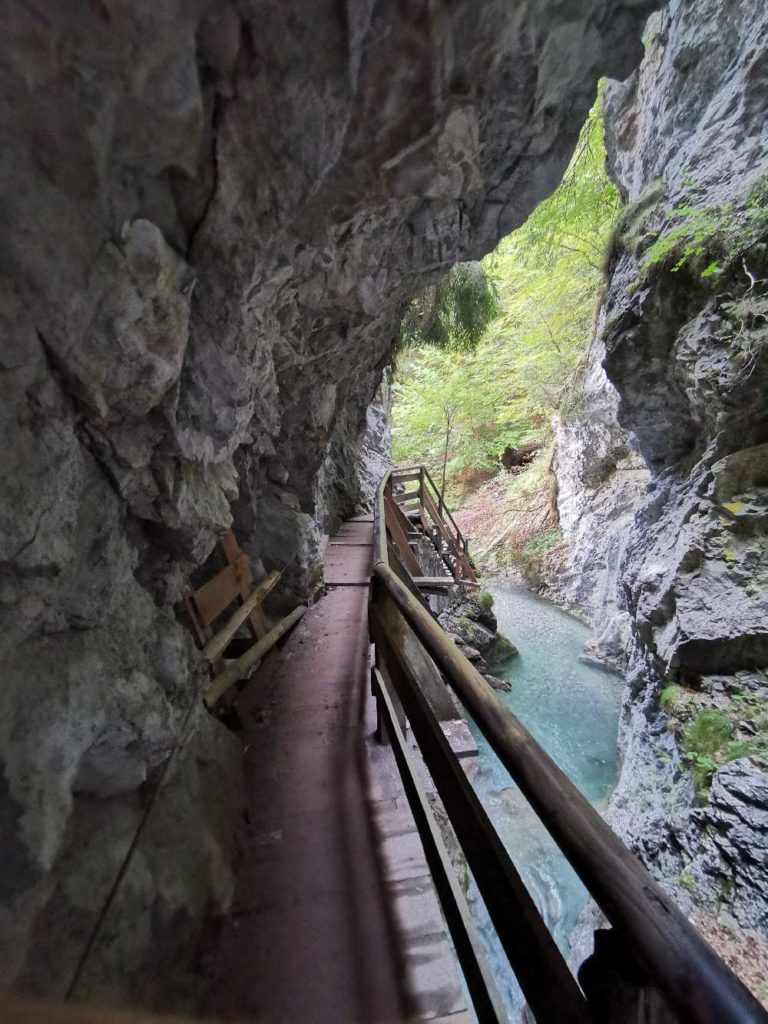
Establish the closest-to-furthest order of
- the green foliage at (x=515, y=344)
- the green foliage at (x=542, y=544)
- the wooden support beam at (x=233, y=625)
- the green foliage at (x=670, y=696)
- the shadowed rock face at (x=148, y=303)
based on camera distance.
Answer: the shadowed rock face at (x=148, y=303), the wooden support beam at (x=233, y=625), the green foliage at (x=670, y=696), the green foliage at (x=515, y=344), the green foliage at (x=542, y=544)

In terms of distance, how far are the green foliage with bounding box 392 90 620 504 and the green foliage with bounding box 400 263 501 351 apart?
3cm

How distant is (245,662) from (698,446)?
20.6 feet

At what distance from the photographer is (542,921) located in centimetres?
100

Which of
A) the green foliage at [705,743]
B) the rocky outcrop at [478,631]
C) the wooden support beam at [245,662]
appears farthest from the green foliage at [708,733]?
the rocky outcrop at [478,631]

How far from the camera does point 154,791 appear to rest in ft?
6.08

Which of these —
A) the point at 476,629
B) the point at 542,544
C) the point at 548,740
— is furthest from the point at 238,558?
the point at 542,544

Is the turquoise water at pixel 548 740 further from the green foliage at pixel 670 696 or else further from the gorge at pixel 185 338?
the gorge at pixel 185 338

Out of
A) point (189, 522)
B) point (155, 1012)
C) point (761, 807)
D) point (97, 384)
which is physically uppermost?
point (97, 384)

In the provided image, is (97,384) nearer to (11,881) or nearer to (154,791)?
(11,881)

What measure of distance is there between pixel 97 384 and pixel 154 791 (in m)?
1.70

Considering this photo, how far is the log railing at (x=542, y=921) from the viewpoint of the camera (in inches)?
23.2

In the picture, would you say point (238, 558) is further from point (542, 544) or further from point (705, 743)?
point (542, 544)

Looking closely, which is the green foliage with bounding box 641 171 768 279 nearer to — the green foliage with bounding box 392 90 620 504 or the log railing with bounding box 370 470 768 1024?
the green foliage with bounding box 392 90 620 504

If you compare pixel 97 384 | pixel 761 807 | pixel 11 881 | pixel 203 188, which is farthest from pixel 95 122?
pixel 761 807
